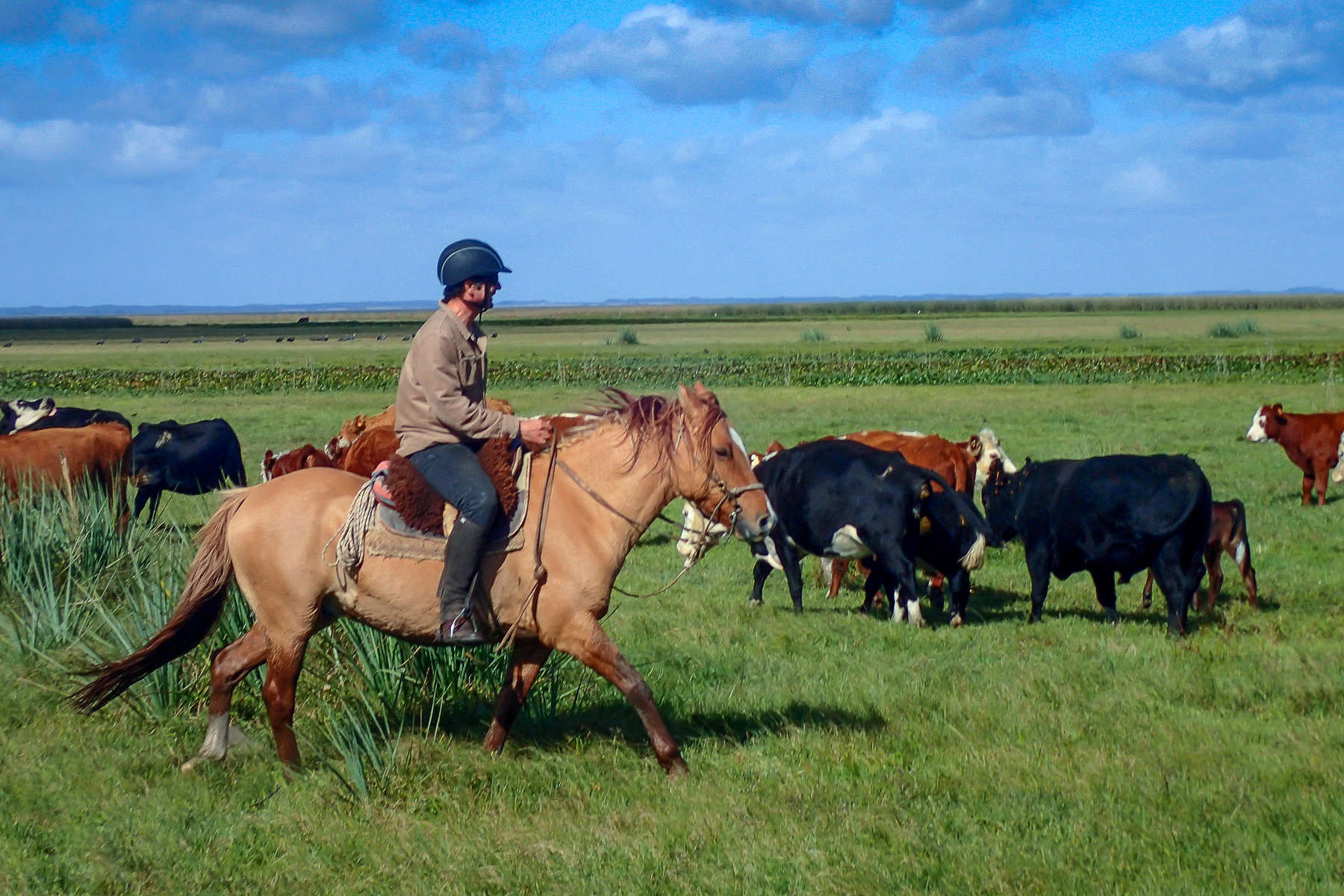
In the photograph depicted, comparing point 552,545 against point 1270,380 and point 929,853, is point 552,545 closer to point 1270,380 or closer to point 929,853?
point 929,853

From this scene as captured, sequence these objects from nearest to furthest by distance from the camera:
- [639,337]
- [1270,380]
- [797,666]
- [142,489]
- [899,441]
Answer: [797,666]
[899,441]
[142,489]
[1270,380]
[639,337]

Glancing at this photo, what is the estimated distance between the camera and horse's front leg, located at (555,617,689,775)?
6.46 m

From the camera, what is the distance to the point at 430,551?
656 centimetres

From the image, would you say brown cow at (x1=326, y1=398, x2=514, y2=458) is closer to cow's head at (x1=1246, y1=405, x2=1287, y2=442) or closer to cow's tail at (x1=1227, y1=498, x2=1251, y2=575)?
cow's tail at (x1=1227, y1=498, x2=1251, y2=575)

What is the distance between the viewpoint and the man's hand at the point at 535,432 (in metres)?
6.44

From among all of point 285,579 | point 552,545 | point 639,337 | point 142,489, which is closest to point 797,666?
point 552,545

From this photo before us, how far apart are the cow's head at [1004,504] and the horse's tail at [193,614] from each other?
286 inches

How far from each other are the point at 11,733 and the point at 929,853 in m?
5.27

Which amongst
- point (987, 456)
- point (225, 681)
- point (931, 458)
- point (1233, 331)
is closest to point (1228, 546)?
point (931, 458)

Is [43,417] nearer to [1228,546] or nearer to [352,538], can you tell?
[352,538]

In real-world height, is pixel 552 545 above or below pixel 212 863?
above

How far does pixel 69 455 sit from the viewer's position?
1298 cm

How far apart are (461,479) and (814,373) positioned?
45.2 metres

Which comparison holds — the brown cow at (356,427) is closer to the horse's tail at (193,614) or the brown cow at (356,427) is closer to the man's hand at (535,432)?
the horse's tail at (193,614)
